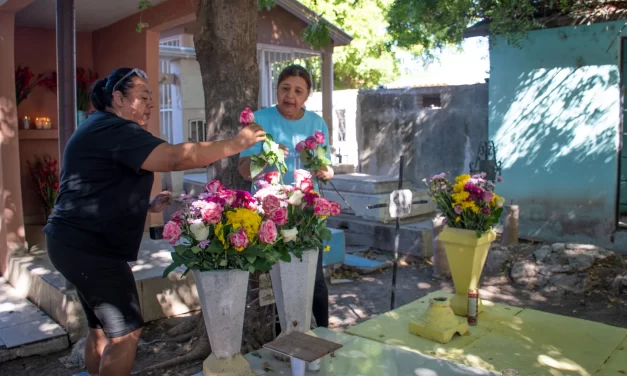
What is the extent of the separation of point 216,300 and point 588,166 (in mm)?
6478

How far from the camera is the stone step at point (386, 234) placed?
745 centimetres

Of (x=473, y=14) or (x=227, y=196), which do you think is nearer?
(x=227, y=196)

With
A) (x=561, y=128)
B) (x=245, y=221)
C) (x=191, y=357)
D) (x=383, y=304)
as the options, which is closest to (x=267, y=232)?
(x=245, y=221)

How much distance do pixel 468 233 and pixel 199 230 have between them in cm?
252

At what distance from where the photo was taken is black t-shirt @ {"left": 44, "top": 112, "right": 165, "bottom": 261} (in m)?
2.48

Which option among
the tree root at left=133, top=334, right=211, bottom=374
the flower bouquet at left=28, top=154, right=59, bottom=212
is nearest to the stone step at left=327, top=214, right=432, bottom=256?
the flower bouquet at left=28, top=154, right=59, bottom=212

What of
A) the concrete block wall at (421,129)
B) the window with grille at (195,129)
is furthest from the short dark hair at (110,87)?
the window with grille at (195,129)

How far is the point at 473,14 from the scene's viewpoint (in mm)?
7980

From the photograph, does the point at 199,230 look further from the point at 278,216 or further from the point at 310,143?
the point at 310,143

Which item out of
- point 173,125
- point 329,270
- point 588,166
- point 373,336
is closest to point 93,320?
point 373,336

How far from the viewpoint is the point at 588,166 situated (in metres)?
7.48

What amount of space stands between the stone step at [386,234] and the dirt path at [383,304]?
256 millimetres

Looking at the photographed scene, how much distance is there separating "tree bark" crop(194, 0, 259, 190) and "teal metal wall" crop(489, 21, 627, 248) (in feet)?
17.3

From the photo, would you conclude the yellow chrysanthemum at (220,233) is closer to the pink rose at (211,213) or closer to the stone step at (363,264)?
the pink rose at (211,213)
